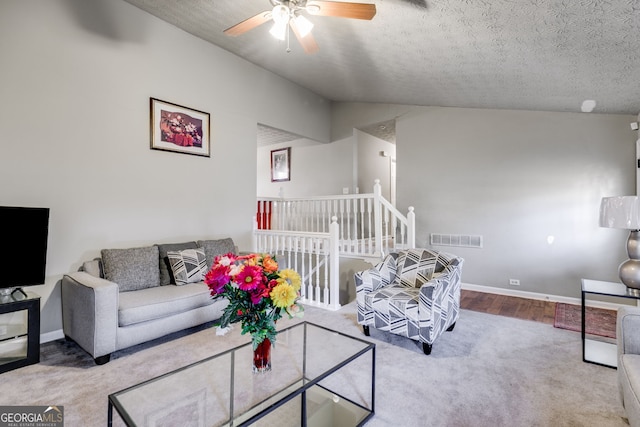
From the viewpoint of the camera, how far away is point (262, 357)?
70.3 inches

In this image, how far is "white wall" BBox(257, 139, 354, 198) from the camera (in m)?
6.11

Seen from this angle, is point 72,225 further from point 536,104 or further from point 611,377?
point 536,104

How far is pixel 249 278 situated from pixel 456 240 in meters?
4.05

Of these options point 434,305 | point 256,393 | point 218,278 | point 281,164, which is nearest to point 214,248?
point 218,278

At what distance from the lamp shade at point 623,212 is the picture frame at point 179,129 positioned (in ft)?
13.5

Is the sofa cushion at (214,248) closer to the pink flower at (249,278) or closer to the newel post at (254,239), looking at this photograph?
the newel post at (254,239)

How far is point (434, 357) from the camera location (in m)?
2.49

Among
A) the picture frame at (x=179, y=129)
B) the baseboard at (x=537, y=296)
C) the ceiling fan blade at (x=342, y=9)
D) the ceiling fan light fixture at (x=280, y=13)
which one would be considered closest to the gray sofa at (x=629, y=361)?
the ceiling fan blade at (x=342, y=9)

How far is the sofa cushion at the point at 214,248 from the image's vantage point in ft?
11.9

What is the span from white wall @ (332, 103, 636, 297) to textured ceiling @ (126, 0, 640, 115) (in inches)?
12.6

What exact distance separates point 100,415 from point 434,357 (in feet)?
7.44

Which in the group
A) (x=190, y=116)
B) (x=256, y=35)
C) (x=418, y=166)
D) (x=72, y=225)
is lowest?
(x=72, y=225)

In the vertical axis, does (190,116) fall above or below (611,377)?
above

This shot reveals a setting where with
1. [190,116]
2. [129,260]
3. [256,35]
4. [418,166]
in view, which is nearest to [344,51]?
[256,35]
